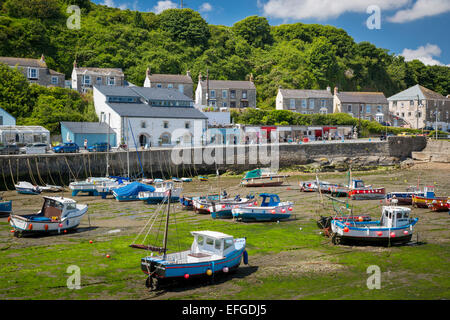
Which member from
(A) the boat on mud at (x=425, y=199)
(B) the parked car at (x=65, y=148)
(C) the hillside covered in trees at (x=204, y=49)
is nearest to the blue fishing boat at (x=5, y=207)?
(B) the parked car at (x=65, y=148)

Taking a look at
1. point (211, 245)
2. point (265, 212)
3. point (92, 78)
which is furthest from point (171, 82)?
point (211, 245)

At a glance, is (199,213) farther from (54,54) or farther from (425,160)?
(54,54)

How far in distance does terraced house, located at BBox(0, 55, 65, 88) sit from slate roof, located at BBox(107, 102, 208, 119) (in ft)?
48.3

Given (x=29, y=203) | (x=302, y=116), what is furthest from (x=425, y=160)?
(x=29, y=203)

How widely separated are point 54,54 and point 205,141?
131 ft

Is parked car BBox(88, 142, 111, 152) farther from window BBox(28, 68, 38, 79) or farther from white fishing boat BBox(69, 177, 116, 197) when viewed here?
window BBox(28, 68, 38, 79)

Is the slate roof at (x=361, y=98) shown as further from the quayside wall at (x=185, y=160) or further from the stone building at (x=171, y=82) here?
the stone building at (x=171, y=82)

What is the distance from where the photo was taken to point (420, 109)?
85.2m

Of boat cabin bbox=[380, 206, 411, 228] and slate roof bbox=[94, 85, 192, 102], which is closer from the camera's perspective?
boat cabin bbox=[380, 206, 411, 228]

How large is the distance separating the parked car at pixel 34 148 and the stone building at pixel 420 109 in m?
64.6

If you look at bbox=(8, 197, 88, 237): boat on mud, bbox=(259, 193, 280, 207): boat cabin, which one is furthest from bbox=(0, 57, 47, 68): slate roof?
bbox=(259, 193, 280, 207): boat cabin

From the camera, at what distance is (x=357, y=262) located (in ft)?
61.0

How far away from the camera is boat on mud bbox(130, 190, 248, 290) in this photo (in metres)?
15.7

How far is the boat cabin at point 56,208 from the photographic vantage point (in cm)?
2458
